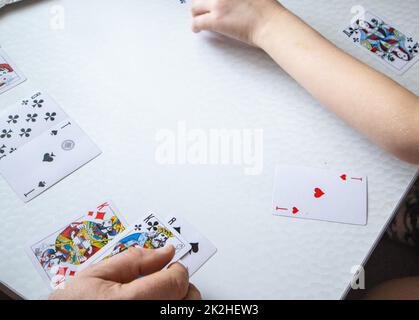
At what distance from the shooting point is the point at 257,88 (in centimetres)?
92

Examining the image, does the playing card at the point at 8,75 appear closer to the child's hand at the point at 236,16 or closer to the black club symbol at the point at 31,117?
the black club symbol at the point at 31,117

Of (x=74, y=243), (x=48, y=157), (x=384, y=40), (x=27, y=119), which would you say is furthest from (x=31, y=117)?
(x=384, y=40)

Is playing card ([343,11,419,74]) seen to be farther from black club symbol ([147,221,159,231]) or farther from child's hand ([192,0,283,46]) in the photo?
black club symbol ([147,221,159,231])

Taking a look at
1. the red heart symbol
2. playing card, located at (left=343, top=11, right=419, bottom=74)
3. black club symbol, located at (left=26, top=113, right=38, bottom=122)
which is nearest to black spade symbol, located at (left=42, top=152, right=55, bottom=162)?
black club symbol, located at (left=26, top=113, right=38, bottom=122)

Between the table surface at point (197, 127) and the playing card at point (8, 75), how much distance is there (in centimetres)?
2

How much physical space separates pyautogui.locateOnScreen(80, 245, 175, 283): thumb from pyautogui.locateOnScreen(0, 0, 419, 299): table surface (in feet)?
0.27

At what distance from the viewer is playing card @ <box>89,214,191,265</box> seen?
0.77 metres

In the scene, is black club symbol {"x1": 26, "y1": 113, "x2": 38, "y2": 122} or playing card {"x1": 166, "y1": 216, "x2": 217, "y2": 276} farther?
black club symbol {"x1": 26, "y1": 113, "x2": 38, "y2": 122}

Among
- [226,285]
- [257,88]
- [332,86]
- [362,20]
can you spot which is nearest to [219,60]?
[257,88]

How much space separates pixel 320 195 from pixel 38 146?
622mm

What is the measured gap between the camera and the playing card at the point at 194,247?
738 mm

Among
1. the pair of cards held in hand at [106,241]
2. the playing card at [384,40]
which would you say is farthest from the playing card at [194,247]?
the playing card at [384,40]

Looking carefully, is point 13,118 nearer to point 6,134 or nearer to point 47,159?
point 6,134
